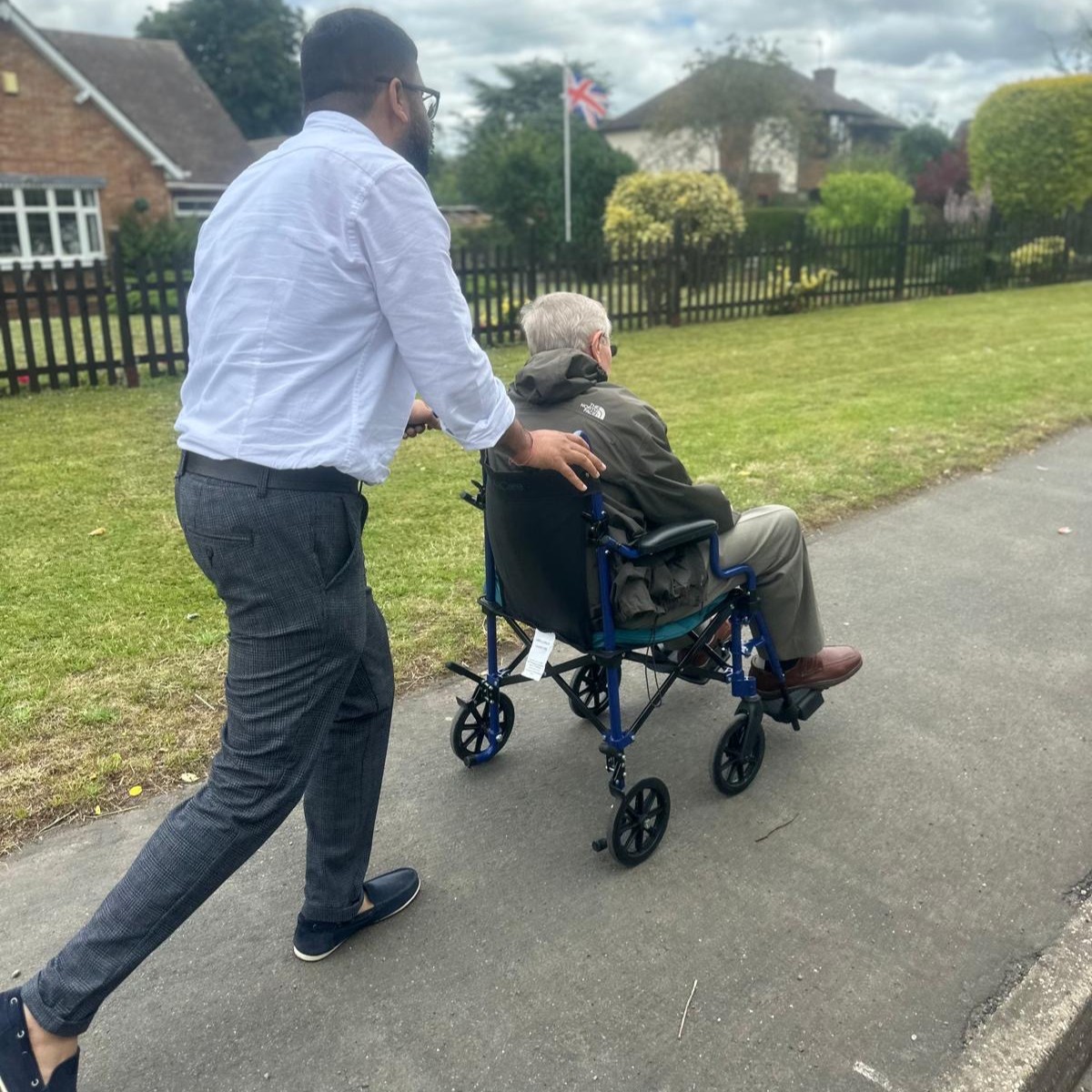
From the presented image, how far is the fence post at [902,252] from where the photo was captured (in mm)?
17866

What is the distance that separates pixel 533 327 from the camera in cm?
284

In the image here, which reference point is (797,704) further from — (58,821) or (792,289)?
(792,289)

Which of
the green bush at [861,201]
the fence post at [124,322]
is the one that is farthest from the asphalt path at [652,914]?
the green bush at [861,201]

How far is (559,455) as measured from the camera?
7.22 ft

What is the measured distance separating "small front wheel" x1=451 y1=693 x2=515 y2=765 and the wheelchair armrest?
0.84m

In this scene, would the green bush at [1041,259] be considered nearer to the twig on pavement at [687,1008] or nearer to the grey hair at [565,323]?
the grey hair at [565,323]

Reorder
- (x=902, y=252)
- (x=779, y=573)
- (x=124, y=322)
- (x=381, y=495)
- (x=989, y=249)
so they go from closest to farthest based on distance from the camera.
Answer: (x=779, y=573) → (x=381, y=495) → (x=124, y=322) → (x=902, y=252) → (x=989, y=249)

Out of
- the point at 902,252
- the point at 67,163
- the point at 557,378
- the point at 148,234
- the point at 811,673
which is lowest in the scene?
the point at 811,673

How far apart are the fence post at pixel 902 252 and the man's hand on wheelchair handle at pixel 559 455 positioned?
1748 centimetres

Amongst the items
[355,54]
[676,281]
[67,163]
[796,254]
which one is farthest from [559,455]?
[67,163]

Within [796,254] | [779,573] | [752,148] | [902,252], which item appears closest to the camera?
[779,573]

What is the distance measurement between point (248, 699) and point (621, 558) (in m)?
1.05

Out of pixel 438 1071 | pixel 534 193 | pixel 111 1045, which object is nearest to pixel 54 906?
pixel 111 1045

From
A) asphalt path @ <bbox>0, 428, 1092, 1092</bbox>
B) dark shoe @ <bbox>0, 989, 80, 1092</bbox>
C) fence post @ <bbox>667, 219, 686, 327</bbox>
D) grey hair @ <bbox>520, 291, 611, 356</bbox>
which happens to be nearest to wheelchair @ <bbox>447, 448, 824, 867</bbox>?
asphalt path @ <bbox>0, 428, 1092, 1092</bbox>
